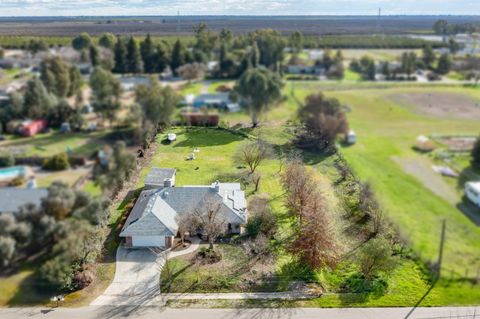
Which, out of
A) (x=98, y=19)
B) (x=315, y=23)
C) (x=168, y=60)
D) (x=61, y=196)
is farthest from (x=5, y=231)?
(x=168, y=60)

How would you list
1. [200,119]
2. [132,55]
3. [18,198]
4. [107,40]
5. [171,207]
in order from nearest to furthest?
[18,198], [107,40], [132,55], [171,207], [200,119]

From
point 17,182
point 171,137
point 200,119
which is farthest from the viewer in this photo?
point 200,119

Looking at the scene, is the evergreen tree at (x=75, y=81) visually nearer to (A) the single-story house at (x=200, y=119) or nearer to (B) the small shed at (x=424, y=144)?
(B) the small shed at (x=424, y=144)

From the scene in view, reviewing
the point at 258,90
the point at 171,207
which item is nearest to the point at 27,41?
the point at 171,207

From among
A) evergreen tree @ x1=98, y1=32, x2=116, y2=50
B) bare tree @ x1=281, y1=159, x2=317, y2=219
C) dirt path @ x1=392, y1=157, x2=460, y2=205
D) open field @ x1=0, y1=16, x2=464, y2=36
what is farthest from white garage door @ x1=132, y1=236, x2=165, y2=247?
dirt path @ x1=392, y1=157, x2=460, y2=205

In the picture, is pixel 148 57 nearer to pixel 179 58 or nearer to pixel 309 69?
pixel 179 58

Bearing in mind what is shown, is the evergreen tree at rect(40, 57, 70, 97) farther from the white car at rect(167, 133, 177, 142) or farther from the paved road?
the white car at rect(167, 133, 177, 142)
